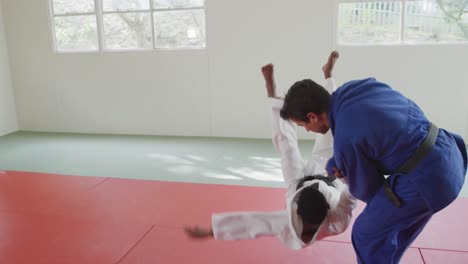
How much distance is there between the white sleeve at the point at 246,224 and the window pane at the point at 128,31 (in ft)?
15.9

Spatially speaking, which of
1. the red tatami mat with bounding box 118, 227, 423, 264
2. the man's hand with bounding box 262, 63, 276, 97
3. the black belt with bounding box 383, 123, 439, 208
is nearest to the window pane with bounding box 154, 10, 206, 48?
the man's hand with bounding box 262, 63, 276, 97

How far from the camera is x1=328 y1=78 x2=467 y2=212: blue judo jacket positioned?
1814 mm

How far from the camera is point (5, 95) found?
720cm

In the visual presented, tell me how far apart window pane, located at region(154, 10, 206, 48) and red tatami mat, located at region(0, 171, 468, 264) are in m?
2.93

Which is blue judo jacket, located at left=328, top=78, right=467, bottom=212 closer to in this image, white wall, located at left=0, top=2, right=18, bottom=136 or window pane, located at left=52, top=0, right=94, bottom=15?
window pane, located at left=52, top=0, right=94, bottom=15

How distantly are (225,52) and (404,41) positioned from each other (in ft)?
8.32

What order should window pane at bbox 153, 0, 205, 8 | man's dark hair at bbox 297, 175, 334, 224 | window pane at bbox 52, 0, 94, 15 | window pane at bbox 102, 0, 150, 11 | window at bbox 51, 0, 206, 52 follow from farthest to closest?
window pane at bbox 52, 0, 94, 15, window pane at bbox 102, 0, 150, 11, window at bbox 51, 0, 206, 52, window pane at bbox 153, 0, 205, 8, man's dark hair at bbox 297, 175, 334, 224

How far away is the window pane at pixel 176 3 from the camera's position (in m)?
6.29

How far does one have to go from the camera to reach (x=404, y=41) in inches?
229

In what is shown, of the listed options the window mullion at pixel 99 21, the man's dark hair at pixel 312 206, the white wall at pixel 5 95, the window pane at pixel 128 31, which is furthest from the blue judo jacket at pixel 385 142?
the white wall at pixel 5 95

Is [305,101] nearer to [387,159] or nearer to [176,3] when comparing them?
[387,159]

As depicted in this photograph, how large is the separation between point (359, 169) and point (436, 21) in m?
4.70

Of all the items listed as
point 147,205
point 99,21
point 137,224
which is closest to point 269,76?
point 137,224

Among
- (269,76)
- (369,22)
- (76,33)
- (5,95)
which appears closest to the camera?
(269,76)
